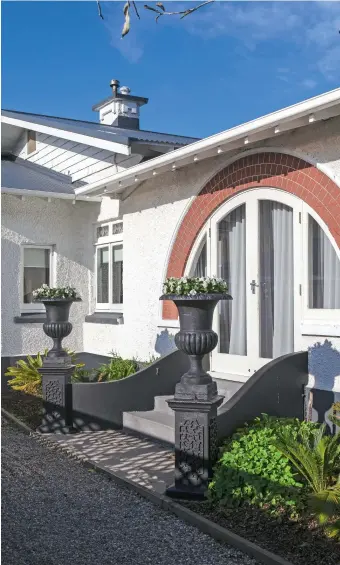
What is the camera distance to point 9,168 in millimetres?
12898

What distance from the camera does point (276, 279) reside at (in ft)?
24.8

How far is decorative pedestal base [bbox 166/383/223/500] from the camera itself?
5.64 m

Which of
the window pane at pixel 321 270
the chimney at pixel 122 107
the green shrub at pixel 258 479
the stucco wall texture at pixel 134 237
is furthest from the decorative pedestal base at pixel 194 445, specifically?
the chimney at pixel 122 107

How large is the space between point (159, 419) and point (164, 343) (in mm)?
1671

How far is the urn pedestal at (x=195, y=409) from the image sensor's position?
18.6 feet

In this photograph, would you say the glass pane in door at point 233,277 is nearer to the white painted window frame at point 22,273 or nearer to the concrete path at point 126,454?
the concrete path at point 126,454

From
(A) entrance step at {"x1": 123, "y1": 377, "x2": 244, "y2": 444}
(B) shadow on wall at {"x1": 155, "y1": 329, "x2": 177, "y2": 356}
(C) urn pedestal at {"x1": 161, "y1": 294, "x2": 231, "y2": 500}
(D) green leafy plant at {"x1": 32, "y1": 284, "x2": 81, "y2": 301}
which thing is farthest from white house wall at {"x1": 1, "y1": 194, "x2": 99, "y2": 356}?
(C) urn pedestal at {"x1": 161, "y1": 294, "x2": 231, "y2": 500}

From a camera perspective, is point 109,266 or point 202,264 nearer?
point 202,264

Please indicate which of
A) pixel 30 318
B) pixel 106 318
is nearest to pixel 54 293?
pixel 106 318

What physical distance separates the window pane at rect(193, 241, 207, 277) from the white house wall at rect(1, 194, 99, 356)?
3.42 metres

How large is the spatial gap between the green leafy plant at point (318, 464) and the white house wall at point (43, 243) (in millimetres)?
6616

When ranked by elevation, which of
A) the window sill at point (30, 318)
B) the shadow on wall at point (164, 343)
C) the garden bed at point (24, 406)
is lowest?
the garden bed at point (24, 406)

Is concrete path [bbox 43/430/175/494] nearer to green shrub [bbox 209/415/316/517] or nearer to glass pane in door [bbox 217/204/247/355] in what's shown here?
green shrub [bbox 209/415/316/517]

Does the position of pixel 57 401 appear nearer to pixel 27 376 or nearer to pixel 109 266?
pixel 27 376
